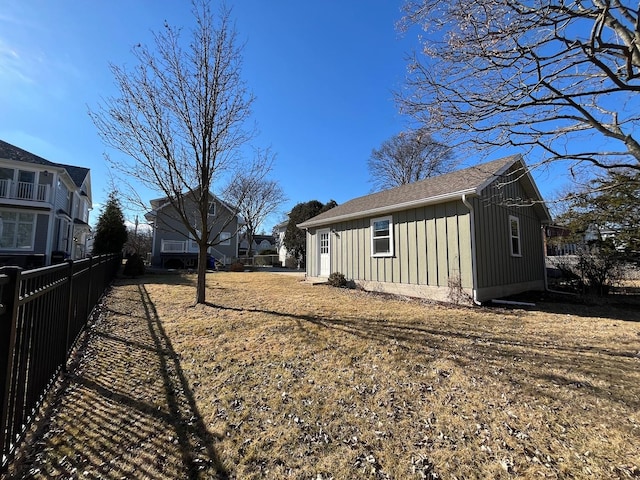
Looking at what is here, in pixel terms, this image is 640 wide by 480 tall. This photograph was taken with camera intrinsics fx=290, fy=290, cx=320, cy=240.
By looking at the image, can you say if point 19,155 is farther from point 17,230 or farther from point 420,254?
point 420,254

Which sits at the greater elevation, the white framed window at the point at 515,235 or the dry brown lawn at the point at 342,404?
the white framed window at the point at 515,235

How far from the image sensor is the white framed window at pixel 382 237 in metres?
10.0

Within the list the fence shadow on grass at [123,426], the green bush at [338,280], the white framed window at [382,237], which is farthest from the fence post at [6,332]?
the green bush at [338,280]

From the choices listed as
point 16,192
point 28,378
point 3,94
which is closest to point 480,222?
point 28,378

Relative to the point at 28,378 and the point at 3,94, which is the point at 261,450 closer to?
the point at 28,378

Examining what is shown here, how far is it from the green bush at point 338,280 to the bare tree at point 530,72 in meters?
7.36

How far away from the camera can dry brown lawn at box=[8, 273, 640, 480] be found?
83.8 inches

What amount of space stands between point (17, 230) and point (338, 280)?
18558mm

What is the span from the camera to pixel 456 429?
253 centimetres

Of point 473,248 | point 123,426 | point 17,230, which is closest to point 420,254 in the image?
point 473,248

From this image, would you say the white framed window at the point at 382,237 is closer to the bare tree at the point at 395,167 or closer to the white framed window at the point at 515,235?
the white framed window at the point at 515,235

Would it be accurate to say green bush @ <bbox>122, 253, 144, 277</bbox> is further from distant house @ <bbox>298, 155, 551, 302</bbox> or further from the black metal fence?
the black metal fence

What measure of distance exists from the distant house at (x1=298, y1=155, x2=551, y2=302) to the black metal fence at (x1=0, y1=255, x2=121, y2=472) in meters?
7.42

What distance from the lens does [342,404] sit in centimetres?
293
